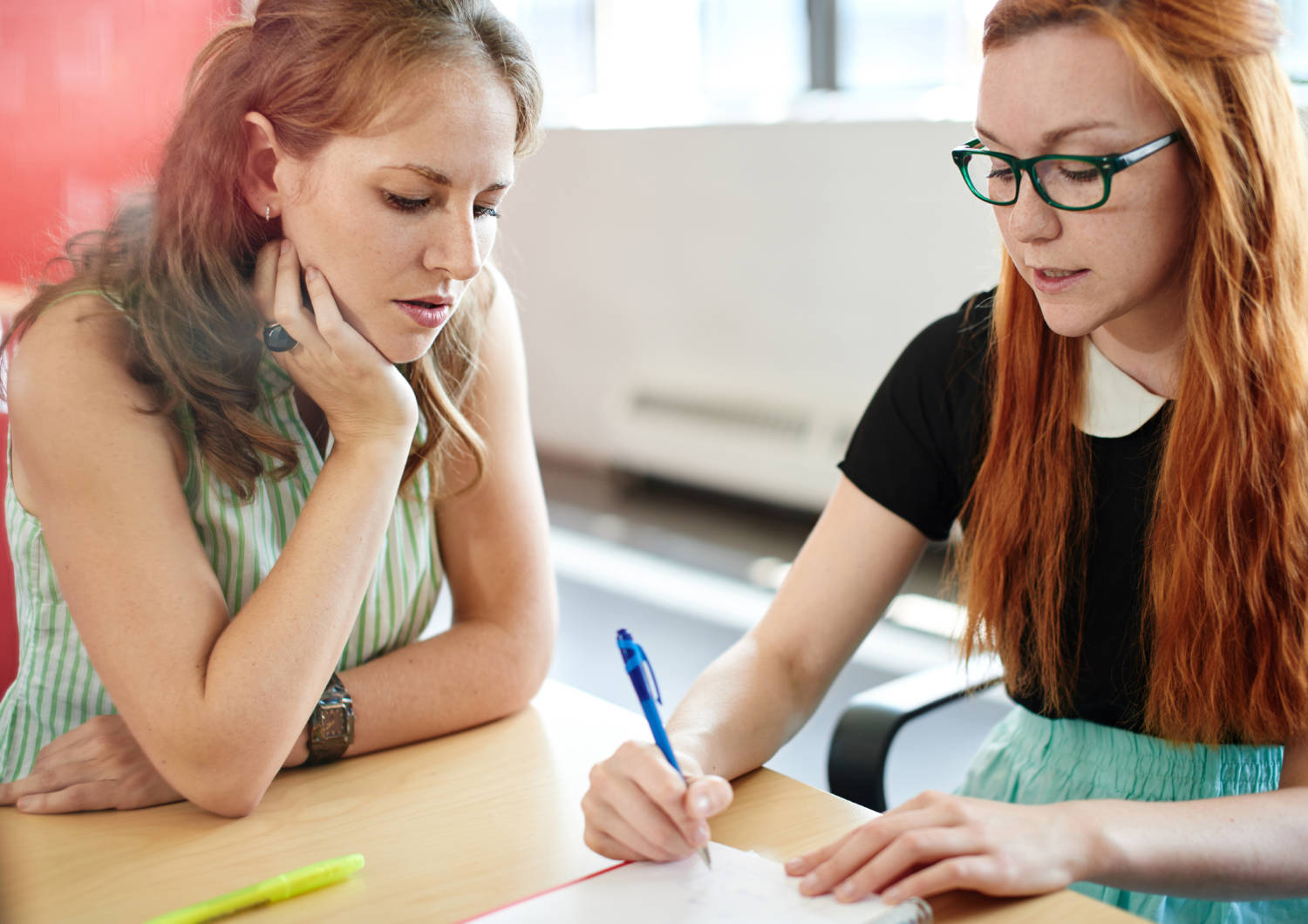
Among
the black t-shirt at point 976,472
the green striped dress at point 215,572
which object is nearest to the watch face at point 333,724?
the green striped dress at point 215,572

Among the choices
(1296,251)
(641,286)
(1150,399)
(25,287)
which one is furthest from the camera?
(641,286)

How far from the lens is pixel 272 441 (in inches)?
44.3

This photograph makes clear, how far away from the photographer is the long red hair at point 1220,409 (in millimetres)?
1000

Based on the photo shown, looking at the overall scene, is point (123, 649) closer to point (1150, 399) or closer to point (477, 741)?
point (477, 741)

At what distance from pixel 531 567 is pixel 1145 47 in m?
0.75

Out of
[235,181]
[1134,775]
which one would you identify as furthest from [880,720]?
[235,181]

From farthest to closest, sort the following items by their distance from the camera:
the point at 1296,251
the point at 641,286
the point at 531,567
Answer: the point at 641,286
the point at 531,567
the point at 1296,251

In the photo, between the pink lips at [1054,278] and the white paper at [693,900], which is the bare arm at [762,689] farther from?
the pink lips at [1054,278]

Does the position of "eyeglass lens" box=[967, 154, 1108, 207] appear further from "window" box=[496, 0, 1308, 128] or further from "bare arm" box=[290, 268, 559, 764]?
"window" box=[496, 0, 1308, 128]

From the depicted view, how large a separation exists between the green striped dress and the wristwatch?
0.38ft

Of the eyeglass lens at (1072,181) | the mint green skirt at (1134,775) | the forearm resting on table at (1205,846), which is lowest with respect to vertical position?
the mint green skirt at (1134,775)

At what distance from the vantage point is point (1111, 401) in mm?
1206

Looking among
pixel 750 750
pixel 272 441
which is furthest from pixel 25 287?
pixel 750 750

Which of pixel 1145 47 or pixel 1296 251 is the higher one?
pixel 1145 47
